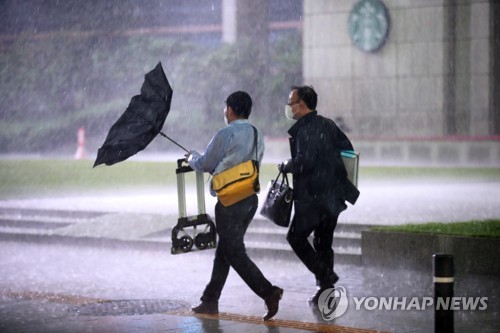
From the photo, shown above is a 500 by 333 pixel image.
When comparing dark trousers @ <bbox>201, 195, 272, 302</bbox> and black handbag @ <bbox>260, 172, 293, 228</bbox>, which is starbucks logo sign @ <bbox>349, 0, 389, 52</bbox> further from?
dark trousers @ <bbox>201, 195, 272, 302</bbox>

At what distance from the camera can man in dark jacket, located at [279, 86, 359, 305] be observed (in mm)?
8367

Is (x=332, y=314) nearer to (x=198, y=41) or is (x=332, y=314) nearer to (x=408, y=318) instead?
(x=408, y=318)

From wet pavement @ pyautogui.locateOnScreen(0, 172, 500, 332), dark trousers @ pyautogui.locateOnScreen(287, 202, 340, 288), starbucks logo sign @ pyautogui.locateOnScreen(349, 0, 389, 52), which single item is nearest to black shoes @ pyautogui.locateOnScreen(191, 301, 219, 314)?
wet pavement @ pyautogui.locateOnScreen(0, 172, 500, 332)

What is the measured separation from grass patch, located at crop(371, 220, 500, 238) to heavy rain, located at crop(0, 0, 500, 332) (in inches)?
3.1

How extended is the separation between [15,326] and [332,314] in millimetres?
2446

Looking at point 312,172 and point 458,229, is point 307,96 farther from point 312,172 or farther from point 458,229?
point 458,229

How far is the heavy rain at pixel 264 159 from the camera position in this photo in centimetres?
912

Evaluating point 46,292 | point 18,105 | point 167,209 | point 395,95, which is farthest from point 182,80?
point 46,292

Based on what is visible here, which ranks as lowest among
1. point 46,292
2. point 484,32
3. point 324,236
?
point 46,292

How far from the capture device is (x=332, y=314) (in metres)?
8.28

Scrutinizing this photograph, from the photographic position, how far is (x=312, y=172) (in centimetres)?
843

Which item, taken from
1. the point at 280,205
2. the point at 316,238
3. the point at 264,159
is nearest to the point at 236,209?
the point at 280,205

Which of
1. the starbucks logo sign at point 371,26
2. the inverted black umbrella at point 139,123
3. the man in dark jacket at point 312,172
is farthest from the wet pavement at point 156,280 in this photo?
the starbucks logo sign at point 371,26

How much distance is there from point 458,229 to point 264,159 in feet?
61.7
